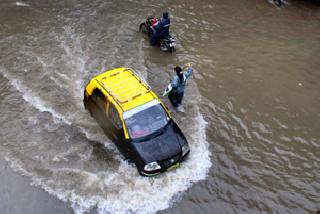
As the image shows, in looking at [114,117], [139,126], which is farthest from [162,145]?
[114,117]

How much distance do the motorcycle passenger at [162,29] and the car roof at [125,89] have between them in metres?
4.37

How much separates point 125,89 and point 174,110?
266 centimetres

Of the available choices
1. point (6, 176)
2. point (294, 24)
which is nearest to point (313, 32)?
point (294, 24)

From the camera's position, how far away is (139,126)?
10.3 meters

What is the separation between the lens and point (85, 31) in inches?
674

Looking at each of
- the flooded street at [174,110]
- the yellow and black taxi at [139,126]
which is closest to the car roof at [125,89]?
the yellow and black taxi at [139,126]

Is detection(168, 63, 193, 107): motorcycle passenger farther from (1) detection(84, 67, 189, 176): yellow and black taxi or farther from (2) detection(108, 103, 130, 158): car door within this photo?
(2) detection(108, 103, 130, 158): car door

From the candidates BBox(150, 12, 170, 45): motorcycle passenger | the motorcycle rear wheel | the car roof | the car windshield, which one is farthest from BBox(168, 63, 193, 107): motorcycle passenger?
the motorcycle rear wheel

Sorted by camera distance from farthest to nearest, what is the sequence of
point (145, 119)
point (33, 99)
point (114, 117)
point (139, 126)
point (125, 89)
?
point (33, 99) < point (125, 89) < point (114, 117) < point (145, 119) < point (139, 126)

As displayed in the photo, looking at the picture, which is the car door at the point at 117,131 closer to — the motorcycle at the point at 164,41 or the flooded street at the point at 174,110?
the flooded street at the point at 174,110

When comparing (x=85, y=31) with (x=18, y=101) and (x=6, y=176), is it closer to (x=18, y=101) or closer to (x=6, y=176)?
(x=18, y=101)

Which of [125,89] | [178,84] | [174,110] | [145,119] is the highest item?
[125,89]

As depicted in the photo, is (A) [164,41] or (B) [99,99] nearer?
(B) [99,99]

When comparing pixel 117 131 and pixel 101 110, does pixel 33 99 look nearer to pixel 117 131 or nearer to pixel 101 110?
pixel 101 110
